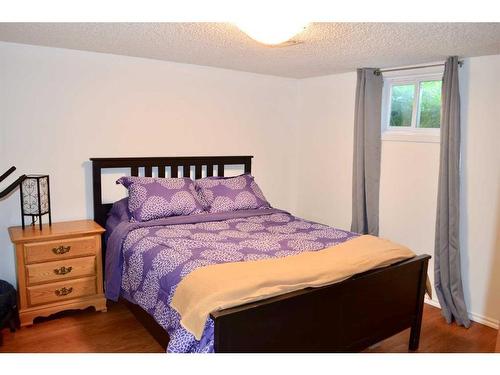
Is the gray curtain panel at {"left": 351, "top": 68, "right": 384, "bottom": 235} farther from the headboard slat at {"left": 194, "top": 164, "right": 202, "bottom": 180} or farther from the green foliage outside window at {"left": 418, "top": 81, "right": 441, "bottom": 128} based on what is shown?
the headboard slat at {"left": 194, "top": 164, "right": 202, "bottom": 180}

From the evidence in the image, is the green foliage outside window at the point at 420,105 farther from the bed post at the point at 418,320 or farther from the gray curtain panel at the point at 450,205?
the bed post at the point at 418,320

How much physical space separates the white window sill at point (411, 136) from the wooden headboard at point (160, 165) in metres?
1.32

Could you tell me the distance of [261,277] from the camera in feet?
6.27

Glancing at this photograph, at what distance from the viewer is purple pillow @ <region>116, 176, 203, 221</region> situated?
10.1 feet

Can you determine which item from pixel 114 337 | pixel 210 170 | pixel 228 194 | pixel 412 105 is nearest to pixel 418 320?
pixel 228 194

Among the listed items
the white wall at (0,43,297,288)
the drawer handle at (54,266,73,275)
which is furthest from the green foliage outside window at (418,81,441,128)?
the drawer handle at (54,266,73,275)

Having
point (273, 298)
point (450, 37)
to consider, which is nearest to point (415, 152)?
point (450, 37)

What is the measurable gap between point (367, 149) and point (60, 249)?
259 cm

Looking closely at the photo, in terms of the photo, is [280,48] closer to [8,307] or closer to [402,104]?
[402,104]

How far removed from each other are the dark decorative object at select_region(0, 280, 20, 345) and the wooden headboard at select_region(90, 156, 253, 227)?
78 centimetres

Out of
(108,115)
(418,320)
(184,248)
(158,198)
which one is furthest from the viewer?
(108,115)

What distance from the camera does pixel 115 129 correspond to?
334cm
